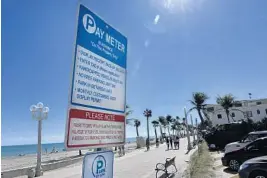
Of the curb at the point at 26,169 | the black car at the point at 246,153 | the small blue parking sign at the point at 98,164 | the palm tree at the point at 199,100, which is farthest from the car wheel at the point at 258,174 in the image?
the palm tree at the point at 199,100

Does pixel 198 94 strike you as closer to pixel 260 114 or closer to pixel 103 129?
pixel 260 114

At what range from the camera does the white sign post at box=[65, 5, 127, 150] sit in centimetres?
251

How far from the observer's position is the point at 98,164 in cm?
266

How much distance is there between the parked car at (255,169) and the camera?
8.27m

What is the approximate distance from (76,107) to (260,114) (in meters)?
67.8

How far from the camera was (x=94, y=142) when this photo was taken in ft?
8.73

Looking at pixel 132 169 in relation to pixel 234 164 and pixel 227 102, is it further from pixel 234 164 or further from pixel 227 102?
pixel 227 102

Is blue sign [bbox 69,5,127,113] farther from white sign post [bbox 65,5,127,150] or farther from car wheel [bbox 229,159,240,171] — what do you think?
car wheel [bbox 229,159,240,171]

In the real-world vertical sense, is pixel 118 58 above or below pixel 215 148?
above

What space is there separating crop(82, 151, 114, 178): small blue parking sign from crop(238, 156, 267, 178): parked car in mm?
6946

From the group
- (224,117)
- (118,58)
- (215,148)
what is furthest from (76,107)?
(224,117)

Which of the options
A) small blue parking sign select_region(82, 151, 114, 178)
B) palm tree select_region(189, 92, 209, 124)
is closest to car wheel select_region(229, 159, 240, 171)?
small blue parking sign select_region(82, 151, 114, 178)

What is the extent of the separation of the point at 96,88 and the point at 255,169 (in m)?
7.37

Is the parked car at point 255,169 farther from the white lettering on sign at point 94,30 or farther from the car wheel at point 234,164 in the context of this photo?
the white lettering on sign at point 94,30
